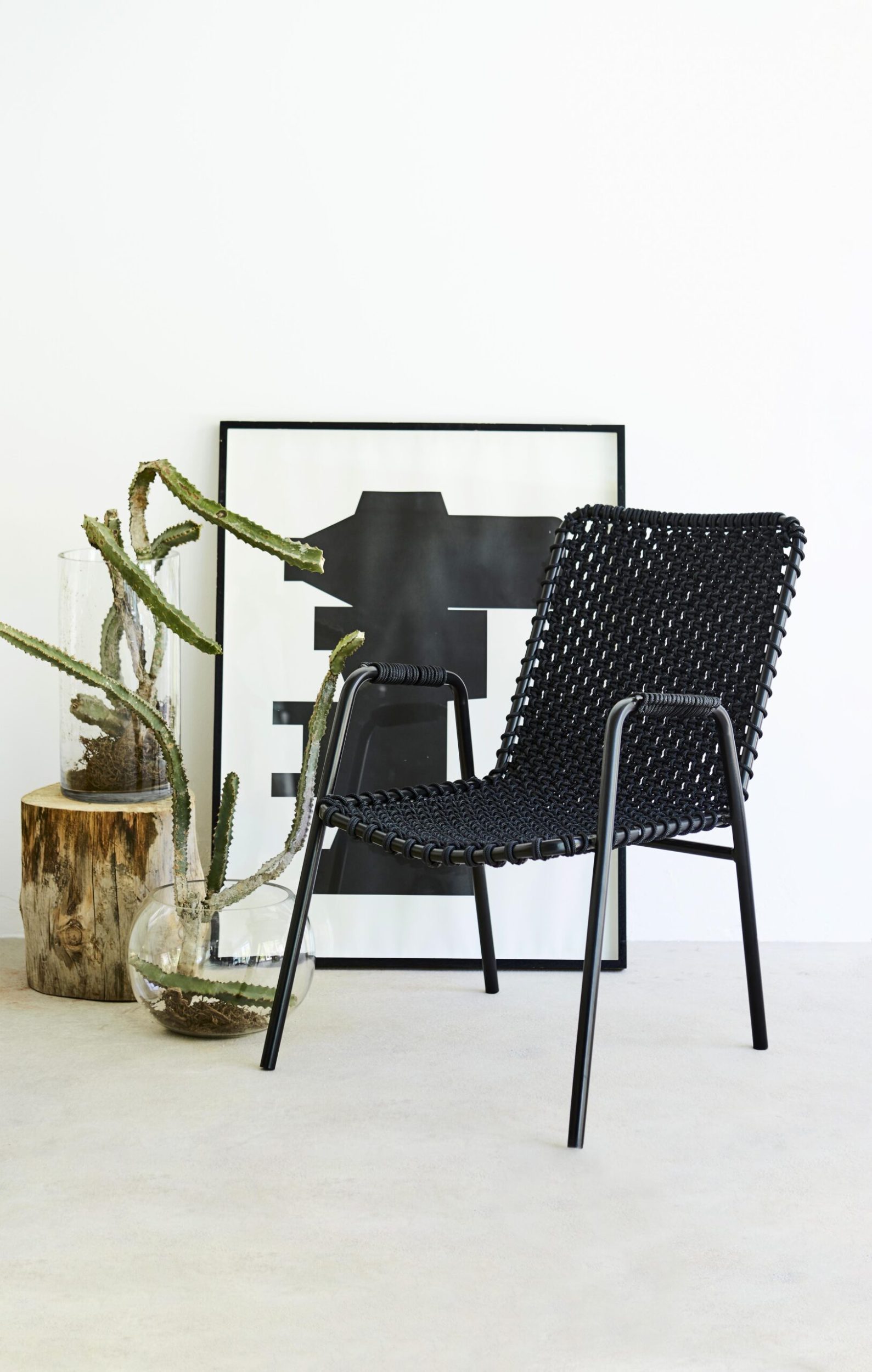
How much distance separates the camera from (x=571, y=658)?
Result: 204cm

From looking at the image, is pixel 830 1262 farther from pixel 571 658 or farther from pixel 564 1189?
pixel 571 658

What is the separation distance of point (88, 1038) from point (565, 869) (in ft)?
3.25

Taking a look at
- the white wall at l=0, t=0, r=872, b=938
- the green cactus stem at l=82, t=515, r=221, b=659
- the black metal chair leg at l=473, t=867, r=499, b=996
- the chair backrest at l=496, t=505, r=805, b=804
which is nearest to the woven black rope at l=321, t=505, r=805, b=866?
the chair backrest at l=496, t=505, r=805, b=804

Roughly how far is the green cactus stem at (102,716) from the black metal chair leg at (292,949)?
564mm

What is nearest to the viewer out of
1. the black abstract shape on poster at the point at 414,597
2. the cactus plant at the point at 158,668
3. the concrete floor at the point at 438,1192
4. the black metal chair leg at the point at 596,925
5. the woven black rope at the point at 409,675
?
the concrete floor at the point at 438,1192

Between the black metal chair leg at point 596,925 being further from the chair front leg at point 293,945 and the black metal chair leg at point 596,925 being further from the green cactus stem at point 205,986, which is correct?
the green cactus stem at point 205,986

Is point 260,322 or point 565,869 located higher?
point 260,322

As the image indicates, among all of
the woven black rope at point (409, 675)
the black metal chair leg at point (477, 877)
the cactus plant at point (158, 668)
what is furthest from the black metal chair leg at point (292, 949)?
the black metal chair leg at point (477, 877)

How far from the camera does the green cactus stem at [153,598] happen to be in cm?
173

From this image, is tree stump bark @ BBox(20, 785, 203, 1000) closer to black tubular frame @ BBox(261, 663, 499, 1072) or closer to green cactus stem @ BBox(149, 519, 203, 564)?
black tubular frame @ BBox(261, 663, 499, 1072)

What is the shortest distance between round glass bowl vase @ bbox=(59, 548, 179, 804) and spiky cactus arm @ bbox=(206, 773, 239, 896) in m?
0.28

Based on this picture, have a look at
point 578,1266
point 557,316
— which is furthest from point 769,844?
point 578,1266

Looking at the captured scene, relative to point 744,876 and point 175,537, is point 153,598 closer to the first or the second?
point 175,537

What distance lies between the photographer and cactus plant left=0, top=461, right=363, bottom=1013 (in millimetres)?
1757
